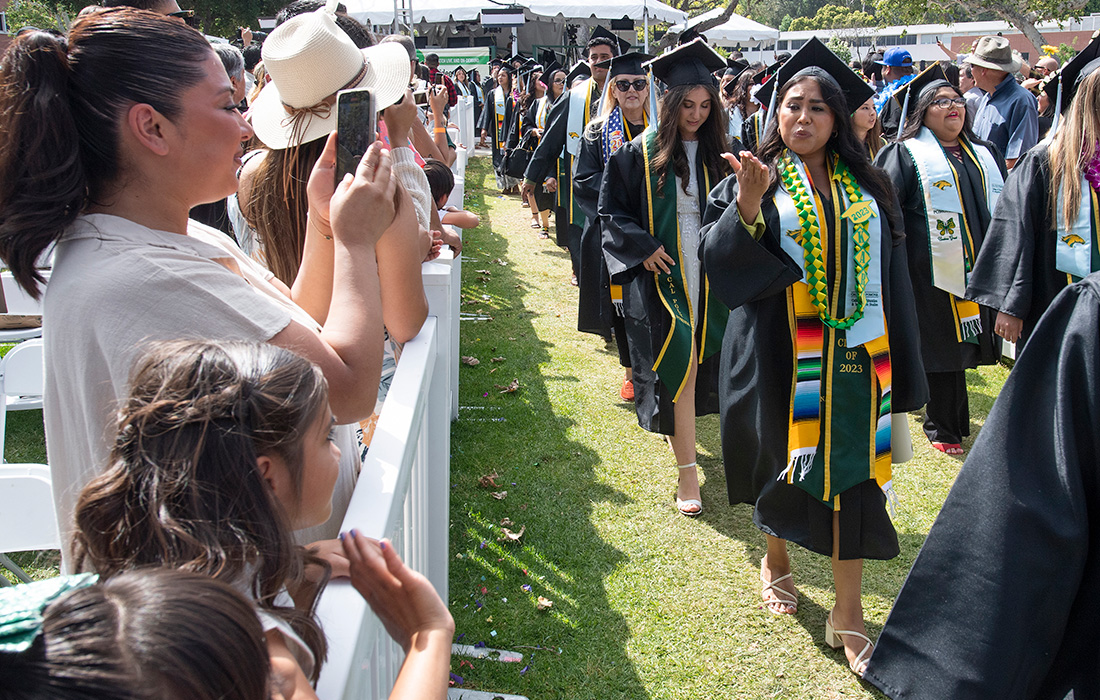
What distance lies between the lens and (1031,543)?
59.9 inches

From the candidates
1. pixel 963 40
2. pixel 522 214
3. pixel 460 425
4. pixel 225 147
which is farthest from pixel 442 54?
pixel 963 40

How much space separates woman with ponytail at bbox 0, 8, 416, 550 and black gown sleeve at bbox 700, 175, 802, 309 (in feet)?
6.06

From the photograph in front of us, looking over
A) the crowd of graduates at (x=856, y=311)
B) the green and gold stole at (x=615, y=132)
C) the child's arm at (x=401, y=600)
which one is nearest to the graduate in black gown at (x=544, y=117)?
the green and gold stole at (x=615, y=132)

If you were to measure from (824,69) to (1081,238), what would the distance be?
5.17ft

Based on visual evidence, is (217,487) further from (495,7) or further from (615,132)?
(495,7)

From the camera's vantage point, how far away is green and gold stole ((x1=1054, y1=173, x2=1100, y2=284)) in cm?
393

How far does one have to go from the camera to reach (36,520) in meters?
2.39

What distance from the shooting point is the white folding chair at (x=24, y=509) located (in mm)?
2371

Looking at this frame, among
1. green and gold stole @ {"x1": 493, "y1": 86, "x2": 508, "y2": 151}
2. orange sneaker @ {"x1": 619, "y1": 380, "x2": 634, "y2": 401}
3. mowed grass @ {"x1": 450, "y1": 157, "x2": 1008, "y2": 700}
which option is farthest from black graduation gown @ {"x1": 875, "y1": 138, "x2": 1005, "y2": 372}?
green and gold stole @ {"x1": 493, "y1": 86, "x2": 508, "y2": 151}

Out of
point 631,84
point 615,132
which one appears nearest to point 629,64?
point 631,84

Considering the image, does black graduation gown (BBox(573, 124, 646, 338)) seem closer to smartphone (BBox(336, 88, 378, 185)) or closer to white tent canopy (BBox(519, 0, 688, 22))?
smartphone (BBox(336, 88, 378, 185))

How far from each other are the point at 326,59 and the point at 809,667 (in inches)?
105

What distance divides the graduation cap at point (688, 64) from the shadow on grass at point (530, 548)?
2.15m

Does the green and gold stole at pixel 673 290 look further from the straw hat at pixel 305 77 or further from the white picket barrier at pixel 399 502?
the straw hat at pixel 305 77
